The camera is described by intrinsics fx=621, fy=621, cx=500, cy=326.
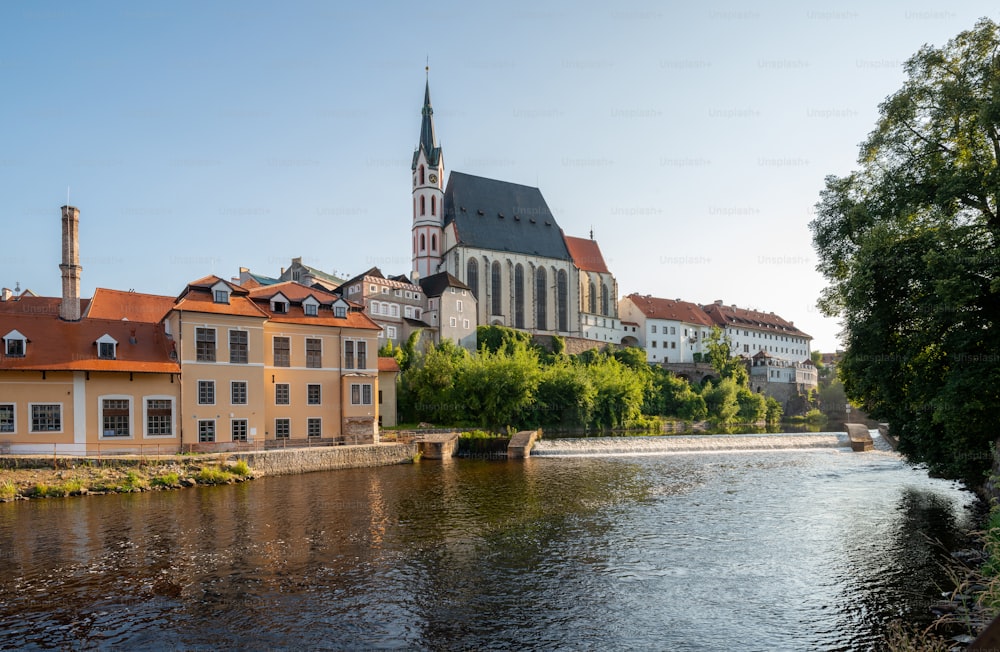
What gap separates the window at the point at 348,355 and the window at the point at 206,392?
8.44 metres

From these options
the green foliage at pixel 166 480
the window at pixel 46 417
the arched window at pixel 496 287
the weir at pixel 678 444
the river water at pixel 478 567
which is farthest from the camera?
the arched window at pixel 496 287

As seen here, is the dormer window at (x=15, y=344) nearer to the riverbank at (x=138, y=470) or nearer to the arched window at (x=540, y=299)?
the riverbank at (x=138, y=470)

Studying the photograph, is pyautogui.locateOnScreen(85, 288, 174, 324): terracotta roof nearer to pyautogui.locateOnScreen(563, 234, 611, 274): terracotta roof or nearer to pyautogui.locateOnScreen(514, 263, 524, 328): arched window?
pyautogui.locateOnScreen(514, 263, 524, 328): arched window

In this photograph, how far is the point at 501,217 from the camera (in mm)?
95438

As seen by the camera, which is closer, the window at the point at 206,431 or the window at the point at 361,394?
the window at the point at 206,431

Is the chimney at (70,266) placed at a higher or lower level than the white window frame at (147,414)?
higher

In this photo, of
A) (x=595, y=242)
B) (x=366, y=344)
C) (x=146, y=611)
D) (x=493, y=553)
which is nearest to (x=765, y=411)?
(x=595, y=242)

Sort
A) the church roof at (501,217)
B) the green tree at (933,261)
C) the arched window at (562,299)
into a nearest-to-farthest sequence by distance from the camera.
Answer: the green tree at (933,261) < the church roof at (501,217) < the arched window at (562,299)

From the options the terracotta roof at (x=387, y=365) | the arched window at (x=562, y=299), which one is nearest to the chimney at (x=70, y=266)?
the terracotta roof at (x=387, y=365)

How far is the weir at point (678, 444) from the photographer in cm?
4334

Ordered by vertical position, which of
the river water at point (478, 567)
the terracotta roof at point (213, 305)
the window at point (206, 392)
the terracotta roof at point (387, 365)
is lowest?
the river water at point (478, 567)

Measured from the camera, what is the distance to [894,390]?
67.0ft

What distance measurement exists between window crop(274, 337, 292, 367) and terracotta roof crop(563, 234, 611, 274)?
224 feet

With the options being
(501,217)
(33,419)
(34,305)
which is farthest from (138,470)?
(501,217)
